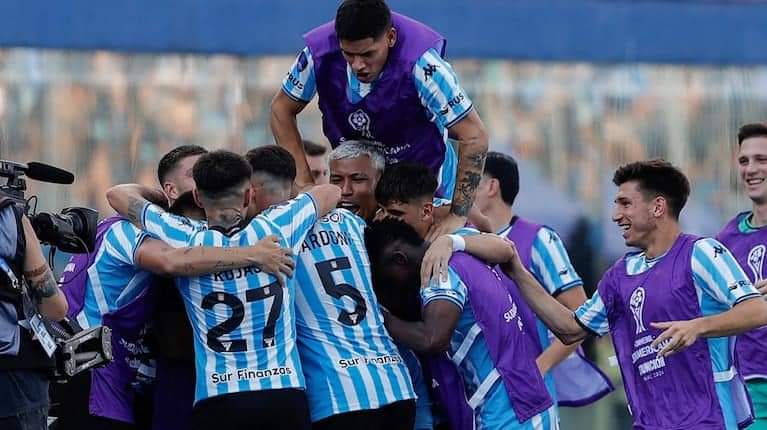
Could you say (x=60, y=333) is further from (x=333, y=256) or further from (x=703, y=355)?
(x=703, y=355)

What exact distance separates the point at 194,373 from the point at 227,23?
3.20m

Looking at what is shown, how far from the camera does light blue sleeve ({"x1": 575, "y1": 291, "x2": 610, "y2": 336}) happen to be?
585 centimetres

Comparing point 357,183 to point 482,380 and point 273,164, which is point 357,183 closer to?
point 273,164

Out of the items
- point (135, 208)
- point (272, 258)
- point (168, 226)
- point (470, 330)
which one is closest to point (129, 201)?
point (135, 208)

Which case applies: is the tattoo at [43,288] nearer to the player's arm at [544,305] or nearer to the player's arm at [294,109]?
the player's arm at [294,109]

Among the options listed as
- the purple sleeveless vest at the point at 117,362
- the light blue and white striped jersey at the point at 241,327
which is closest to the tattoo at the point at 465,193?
the light blue and white striped jersey at the point at 241,327

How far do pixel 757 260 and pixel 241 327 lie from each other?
109 inches

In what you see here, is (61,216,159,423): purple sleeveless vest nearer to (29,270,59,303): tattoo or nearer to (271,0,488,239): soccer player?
(29,270,59,303): tattoo

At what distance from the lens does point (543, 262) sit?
23.5ft

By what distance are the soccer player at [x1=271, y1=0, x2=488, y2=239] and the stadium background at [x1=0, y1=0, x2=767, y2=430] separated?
2112 mm

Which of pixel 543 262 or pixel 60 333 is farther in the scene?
pixel 543 262

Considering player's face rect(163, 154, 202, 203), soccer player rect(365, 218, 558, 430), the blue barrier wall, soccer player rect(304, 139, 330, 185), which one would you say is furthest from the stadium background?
soccer player rect(365, 218, 558, 430)

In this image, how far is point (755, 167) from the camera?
686 centimetres

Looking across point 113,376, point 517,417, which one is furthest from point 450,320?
point 113,376
